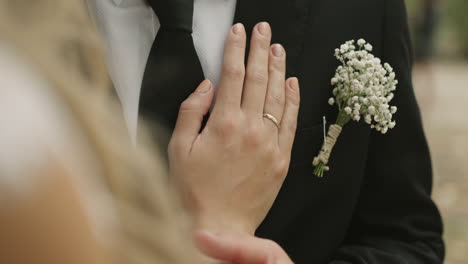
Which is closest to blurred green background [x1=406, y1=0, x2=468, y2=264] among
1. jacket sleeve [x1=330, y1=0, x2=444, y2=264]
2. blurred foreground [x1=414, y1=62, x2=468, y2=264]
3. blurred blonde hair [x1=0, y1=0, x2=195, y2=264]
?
blurred foreground [x1=414, y1=62, x2=468, y2=264]

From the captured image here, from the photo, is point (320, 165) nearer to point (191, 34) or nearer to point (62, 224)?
point (191, 34)

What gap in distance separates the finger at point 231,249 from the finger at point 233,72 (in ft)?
1.35

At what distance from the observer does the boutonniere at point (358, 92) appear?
1.38 m

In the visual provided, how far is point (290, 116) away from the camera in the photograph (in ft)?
4.42

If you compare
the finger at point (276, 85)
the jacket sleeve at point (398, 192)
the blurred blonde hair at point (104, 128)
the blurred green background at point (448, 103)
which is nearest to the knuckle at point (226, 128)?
the finger at point (276, 85)

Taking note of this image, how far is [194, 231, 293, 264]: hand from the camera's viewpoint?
69cm

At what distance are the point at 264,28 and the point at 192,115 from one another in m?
0.26

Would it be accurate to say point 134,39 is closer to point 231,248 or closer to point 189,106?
point 189,106


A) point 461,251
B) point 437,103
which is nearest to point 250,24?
point 461,251

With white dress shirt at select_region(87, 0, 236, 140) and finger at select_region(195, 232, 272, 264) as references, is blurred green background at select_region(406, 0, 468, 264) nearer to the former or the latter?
white dress shirt at select_region(87, 0, 236, 140)

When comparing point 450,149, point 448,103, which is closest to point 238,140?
point 450,149

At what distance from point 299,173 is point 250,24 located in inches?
13.9

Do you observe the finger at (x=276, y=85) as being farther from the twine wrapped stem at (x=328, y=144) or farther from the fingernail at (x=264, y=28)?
the twine wrapped stem at (x=328, y=144)

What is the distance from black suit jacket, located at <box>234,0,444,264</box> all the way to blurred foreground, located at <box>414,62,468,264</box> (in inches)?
132
